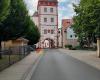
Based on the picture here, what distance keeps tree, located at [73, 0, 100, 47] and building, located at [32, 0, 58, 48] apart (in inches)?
3863

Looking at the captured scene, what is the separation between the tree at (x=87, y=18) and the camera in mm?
41947

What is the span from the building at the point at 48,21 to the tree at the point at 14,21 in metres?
100

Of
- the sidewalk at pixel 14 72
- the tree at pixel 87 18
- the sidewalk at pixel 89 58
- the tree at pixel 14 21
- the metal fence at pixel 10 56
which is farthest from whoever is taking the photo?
the tree at pixel 14 21

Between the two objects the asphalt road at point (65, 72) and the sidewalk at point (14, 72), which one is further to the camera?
the sidewalk at point (14, 72)

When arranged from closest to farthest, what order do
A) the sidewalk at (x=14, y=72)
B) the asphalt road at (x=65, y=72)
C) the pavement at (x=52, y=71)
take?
1. the asphalt road at (x=65, y=72)
2. the pavement at (x=52, y=71)
3. the sidewalk at (x=14, y=72)

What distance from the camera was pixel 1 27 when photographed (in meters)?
47.5

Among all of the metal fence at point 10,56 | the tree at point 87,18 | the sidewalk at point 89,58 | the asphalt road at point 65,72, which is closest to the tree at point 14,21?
the metal fence at point 10,56

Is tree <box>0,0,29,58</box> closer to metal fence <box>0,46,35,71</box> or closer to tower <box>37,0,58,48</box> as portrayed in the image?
metal fence <box>0,46,35,71</box>

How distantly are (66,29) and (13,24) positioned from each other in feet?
330

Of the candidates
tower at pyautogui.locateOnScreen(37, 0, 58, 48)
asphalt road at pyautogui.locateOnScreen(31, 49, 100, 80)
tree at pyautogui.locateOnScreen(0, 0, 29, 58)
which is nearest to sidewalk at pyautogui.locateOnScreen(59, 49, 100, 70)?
asphalt road at pyautogui.locateOnScreen(31, 49, 100, 80)

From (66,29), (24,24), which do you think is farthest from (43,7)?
(24,24)

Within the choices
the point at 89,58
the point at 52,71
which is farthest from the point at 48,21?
the point at 52,71

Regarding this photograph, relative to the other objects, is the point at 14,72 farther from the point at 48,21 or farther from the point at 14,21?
the point at 48,21

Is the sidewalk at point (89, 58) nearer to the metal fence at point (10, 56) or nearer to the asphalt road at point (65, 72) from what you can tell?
the asphalt road at point (65, 72)
